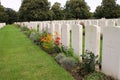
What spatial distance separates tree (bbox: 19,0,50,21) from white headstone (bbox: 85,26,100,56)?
48452 millimetres

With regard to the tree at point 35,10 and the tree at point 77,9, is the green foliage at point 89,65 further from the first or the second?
the tree at point 77,9

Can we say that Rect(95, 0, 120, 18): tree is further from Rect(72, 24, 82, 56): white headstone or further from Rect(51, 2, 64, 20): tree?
Rect(72, 24, 82, 56): white headstone

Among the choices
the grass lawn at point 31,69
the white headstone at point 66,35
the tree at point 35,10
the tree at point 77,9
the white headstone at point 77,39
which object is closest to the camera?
the grass lawn at point 31,69

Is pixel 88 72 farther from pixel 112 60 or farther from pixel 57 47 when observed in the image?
pixel 57 47

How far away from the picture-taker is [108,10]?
51.5m

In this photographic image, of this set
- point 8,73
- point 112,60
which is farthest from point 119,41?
point 8,73

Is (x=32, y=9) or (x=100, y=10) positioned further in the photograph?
(x=32, y=9)

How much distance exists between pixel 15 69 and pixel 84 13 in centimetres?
5106

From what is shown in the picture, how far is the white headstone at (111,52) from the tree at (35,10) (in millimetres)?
49466

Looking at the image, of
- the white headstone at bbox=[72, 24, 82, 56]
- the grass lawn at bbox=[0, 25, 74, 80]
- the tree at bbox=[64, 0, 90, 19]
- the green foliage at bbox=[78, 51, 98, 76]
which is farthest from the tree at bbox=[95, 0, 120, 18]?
the green foliage at bbox=[78, 51, 98, 76]

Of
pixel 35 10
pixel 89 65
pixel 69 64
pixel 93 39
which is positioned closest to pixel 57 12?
pixel 35 10

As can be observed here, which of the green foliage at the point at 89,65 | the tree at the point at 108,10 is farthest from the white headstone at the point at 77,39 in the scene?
the tree at the point at 108,10

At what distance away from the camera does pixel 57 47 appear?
896 cm

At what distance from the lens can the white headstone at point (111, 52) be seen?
16.3 ft
